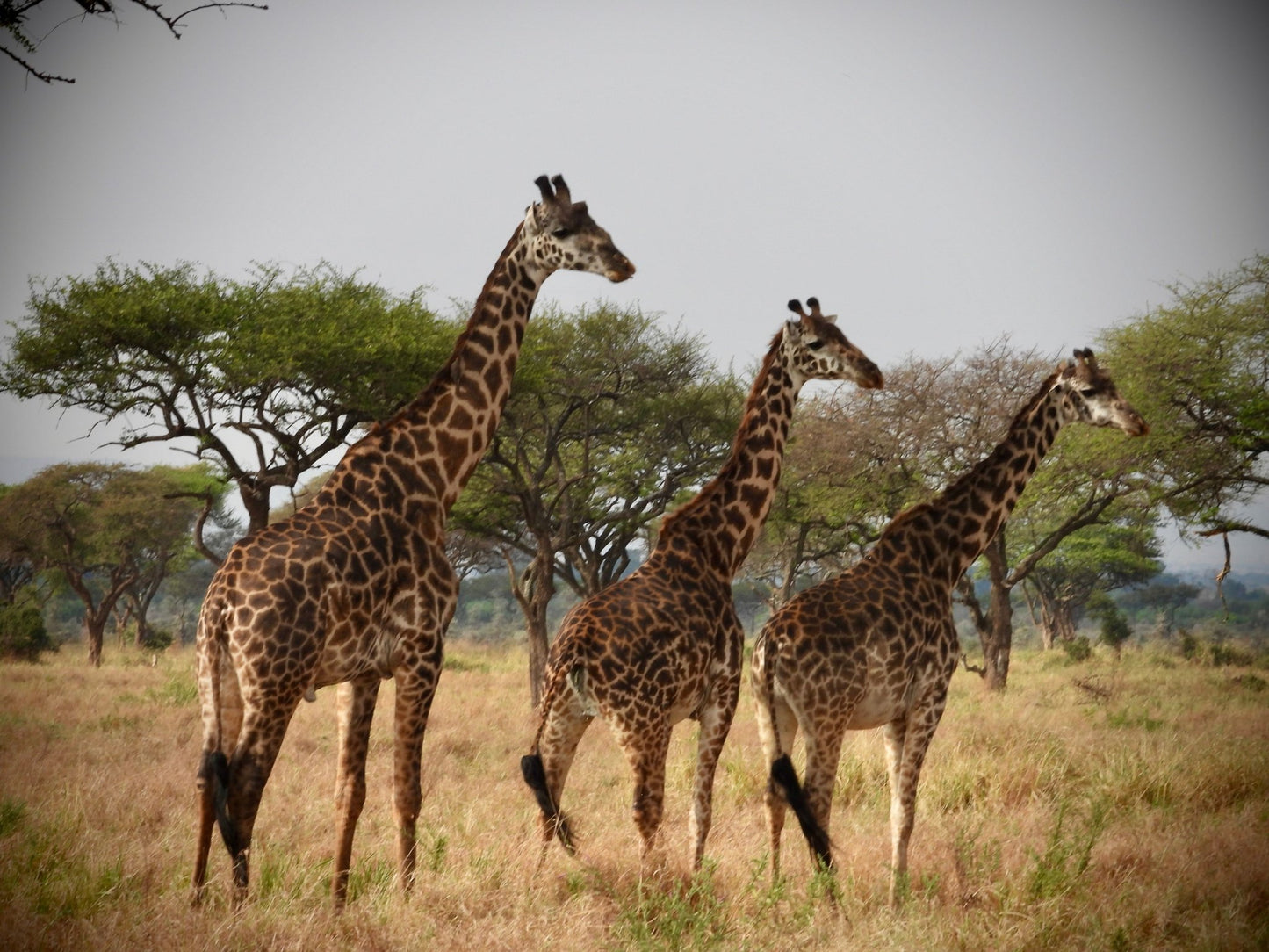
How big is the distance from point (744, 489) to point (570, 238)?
1.89 meters

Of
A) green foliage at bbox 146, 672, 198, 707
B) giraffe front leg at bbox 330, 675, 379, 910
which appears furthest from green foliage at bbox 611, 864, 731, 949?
green foliage at bbox 146, 672, 198, 707

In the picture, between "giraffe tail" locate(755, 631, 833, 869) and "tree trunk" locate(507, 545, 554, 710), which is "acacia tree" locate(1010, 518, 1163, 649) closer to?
"tree trunk" locate(507, 545, 554, 710)

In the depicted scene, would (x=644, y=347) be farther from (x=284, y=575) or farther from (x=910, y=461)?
(x=284, y=575)

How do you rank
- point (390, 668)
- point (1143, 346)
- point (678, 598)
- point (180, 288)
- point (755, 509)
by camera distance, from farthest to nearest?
point (1143, 346) → point (180, 288) → point (755, 509) → point (678, 598) → point (390, 668)

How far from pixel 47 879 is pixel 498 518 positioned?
1554 cm

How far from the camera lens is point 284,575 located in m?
5.34

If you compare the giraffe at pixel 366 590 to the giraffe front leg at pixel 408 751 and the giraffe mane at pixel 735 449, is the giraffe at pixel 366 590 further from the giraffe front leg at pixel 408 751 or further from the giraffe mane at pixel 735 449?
the giraffe mane at pixel 735 449

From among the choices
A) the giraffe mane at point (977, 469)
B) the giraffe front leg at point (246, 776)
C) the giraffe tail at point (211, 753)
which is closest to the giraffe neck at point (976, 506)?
the giraffe mane at point (977, 469)

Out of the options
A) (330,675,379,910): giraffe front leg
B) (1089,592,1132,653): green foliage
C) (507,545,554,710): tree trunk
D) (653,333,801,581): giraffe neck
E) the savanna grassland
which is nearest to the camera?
the savanna grassland

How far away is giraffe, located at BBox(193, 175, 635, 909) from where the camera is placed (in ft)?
17.1

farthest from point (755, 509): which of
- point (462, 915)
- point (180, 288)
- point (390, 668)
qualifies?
point (180, 288)

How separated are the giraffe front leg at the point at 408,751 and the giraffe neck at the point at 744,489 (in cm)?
166

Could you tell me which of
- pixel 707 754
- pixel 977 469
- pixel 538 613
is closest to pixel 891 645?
→ pixel 707 754

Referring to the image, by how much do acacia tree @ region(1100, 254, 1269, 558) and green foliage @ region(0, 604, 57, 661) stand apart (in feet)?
71.4
